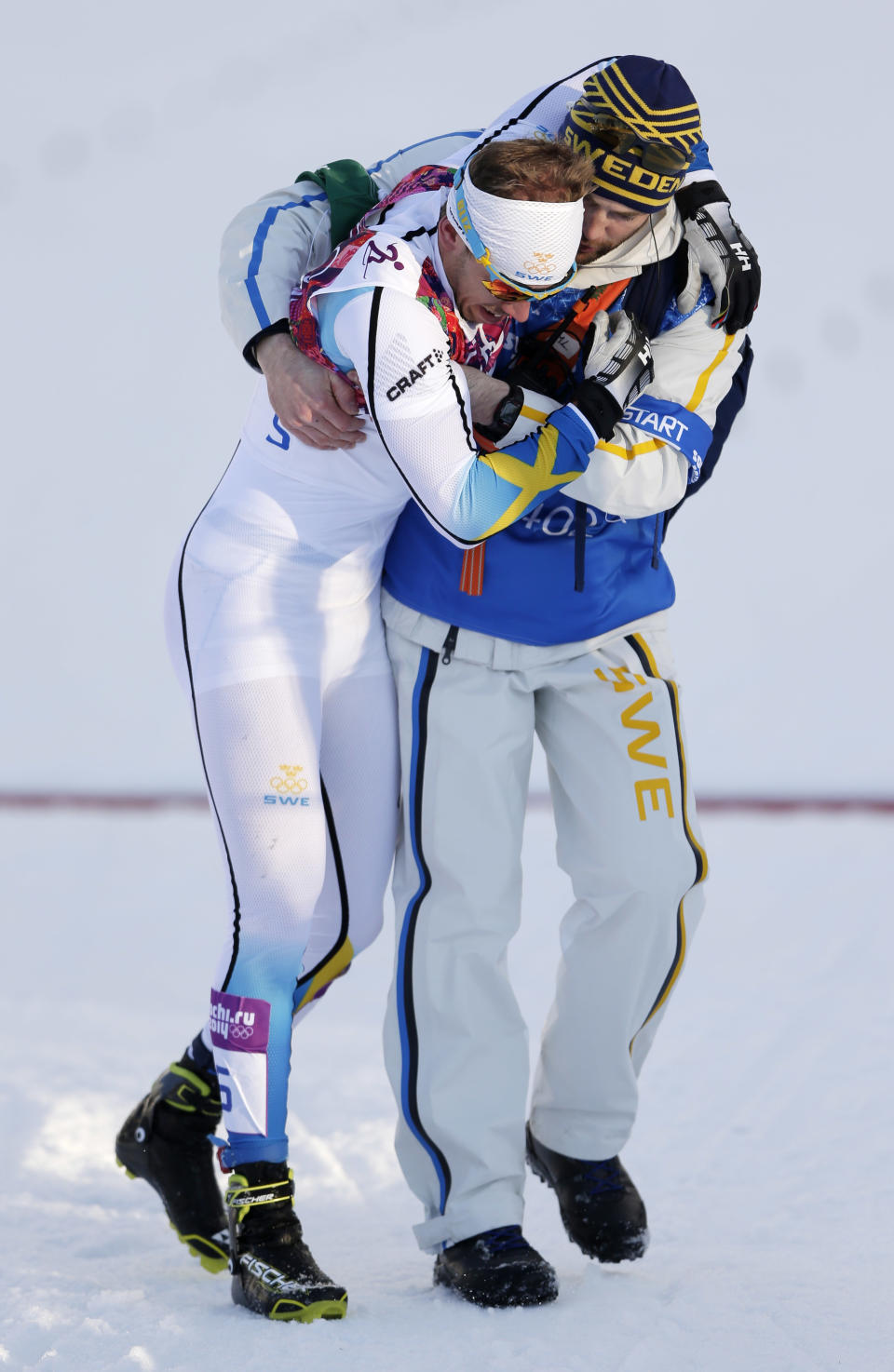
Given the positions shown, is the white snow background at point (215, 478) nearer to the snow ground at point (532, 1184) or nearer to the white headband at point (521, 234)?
the snow ground at point (532, 1184)

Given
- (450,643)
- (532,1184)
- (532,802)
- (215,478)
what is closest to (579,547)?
(450,643)

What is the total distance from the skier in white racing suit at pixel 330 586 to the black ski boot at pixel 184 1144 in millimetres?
18

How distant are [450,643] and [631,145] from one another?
0.70 m

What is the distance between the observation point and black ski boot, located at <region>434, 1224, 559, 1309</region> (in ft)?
6.18

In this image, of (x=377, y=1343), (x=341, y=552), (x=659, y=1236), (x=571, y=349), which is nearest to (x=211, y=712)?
(x=341, y=552)

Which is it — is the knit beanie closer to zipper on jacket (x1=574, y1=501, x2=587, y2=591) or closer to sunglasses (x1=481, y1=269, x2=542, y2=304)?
sunglasses (x1=481, y1=269, x2=542, y2=304)

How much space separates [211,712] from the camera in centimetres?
196

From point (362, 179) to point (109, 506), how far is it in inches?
153

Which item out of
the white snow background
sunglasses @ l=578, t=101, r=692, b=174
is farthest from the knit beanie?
the white snow background

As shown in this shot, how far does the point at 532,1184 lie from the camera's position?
2809 millimetres

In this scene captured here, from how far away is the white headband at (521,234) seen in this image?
1.68 meters

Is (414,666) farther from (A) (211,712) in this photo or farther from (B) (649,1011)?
(B) (649,1011)

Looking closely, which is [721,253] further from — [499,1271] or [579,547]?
[499,1271]

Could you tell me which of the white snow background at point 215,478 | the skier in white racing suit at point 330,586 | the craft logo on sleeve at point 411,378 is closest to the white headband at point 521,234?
the skier in white racing suit at point 330,586
